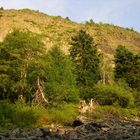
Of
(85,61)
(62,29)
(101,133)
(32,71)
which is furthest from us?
(62,29)

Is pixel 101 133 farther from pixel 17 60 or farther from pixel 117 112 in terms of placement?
pixel 117 112

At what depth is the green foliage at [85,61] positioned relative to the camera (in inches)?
3462

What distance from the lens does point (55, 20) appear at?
574ft

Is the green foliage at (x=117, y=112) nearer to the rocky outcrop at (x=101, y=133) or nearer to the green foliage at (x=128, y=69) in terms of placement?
the green foliage at (x=128, y=69)

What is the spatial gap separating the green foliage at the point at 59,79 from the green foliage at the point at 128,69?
41.5 ft

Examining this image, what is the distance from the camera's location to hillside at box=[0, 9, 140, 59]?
500 ft

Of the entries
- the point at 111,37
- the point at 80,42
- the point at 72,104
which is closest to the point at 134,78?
the point at 80,42

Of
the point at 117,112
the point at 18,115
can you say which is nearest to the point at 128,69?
the point at 117,112

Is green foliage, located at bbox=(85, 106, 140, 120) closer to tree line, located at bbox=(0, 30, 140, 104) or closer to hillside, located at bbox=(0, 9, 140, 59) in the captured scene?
tree line, located at bbox=(0, 30, 140, 104)

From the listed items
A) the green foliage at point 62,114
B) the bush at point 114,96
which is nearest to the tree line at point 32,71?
the green foliage at point 62,114

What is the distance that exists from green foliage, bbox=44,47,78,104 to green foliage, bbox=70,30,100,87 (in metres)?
5.92

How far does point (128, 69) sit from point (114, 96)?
449 inches

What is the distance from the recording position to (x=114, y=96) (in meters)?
80.8

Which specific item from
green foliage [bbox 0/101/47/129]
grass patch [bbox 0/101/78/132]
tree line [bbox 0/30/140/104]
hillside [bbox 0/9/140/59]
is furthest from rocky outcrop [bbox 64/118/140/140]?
hillside [bbox 0/9/140/59]
